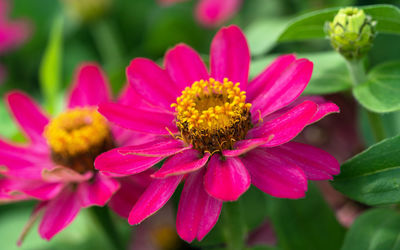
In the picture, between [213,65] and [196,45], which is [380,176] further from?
[196,45]

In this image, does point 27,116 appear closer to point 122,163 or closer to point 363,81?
point 122,163

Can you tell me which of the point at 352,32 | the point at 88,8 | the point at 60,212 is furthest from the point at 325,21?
the point at 88,8

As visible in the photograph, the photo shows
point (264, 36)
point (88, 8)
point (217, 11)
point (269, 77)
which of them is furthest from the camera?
point (88, 8)

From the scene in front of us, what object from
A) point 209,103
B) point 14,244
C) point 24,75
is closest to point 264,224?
point 209,103

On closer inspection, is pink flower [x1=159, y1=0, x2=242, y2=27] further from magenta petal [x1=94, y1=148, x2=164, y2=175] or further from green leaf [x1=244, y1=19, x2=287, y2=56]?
magenta petal [x1=94, y1=148, x2=164, y2=175]

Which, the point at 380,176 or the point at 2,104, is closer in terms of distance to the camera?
the point at 380,176

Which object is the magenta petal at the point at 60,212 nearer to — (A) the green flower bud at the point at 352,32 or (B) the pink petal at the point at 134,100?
(B) the pink petal at the point at 134,100

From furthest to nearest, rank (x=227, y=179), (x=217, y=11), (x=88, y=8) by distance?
(x=88, y=8)
(x=217, y=11)
(x=227, y=179)

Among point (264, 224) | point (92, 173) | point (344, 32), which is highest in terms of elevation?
point (344, 32)
